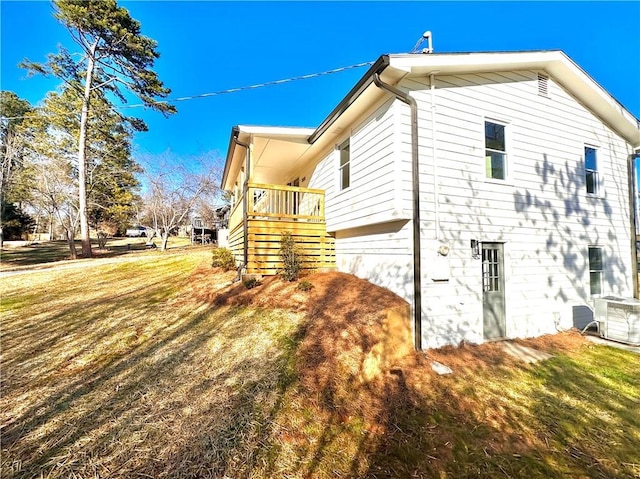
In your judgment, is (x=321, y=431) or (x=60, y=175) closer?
(x=321, y=431)

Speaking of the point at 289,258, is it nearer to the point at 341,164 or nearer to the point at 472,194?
the point at 341,164

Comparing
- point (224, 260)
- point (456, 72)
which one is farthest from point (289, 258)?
point (456, 72)

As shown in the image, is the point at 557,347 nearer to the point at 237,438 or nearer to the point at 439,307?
the point at 439,307

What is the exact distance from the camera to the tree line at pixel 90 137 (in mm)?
15070

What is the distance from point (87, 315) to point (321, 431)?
5.67 m

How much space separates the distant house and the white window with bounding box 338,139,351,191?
0.06 metres

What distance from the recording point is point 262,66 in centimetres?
1223

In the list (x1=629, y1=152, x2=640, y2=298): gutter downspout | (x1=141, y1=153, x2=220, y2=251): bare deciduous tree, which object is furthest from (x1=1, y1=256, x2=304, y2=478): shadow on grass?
(x1=141, y1=153, x2=220, y2=251): bare deciduous tree

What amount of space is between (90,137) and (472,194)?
23.4 metres

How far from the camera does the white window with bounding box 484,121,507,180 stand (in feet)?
20.3

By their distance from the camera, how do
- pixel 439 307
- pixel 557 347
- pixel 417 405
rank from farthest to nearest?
pixel 557 347 < pixel 439 307 < pixel 417 405

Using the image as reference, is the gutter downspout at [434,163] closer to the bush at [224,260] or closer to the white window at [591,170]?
the white window at [591,170]

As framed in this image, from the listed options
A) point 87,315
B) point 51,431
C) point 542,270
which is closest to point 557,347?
point 542,270

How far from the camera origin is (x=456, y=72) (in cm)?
589
